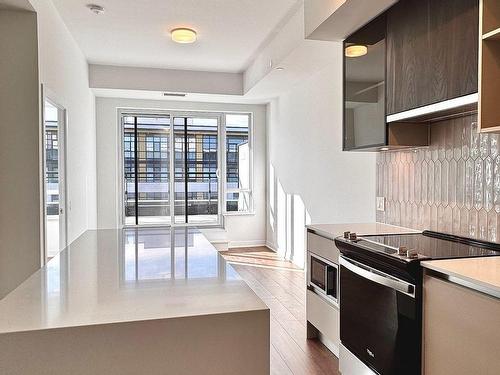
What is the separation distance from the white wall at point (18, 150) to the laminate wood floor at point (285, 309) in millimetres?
1978

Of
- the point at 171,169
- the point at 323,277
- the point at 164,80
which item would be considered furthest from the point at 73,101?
the point at 323,277

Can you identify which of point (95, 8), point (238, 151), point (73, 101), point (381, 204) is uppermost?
point (95, 8)

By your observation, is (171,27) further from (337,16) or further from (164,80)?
(337,16)

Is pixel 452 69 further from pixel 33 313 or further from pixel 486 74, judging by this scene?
pixel 33 313

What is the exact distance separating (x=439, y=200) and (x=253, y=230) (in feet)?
15.7

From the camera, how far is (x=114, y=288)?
4.23ft

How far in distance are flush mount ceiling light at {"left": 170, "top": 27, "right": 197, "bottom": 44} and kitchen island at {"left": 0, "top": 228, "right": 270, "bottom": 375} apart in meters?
3.33

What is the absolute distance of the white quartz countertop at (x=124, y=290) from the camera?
3.44 feet

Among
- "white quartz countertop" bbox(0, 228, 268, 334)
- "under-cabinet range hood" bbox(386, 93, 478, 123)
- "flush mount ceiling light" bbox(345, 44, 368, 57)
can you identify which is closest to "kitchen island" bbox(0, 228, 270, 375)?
"white quartz countertop" bbox(0, 228, 268, 334)

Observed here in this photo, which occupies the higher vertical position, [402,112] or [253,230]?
[402,112]

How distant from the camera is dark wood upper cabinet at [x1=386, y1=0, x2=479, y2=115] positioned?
185 cm

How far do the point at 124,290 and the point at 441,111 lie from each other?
1.80 m

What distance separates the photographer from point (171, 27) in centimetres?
411

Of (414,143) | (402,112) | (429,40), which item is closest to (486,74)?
(429,40)
